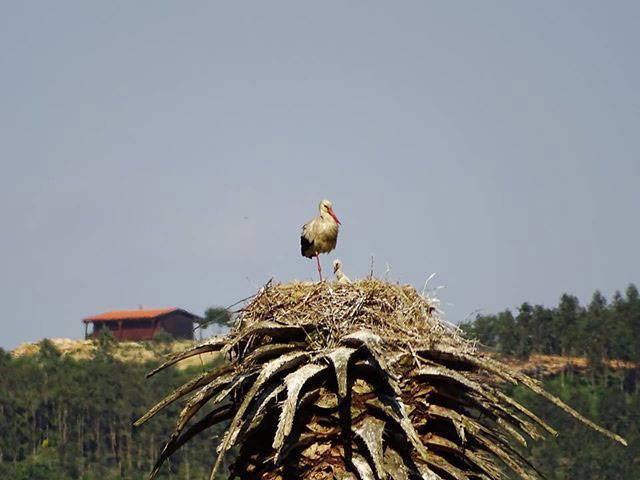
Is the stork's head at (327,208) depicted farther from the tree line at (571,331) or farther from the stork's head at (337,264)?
the tree line at (571,331)

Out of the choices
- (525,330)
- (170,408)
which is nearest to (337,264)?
(170,408)

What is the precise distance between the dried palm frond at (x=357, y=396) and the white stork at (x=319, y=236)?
7509 millimetres

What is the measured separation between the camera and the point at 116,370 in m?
181

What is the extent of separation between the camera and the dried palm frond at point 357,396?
12359 millimetres

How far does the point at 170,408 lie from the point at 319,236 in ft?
451

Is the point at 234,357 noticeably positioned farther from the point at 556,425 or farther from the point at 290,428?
the point at 556,425

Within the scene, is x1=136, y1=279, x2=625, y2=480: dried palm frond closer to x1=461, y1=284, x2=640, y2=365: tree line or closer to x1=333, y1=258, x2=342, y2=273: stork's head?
x1=333, y1=258, x2=342, y2=273: stork's head

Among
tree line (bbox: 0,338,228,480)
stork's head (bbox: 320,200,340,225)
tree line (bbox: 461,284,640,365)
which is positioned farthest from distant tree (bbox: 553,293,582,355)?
stork's head (bbox: 320,200,340,225)

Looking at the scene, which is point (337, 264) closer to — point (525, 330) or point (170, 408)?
point (170, 408)

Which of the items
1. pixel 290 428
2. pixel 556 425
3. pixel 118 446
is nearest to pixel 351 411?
pixel 290 428

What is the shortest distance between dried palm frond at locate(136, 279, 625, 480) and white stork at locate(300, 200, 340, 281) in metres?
7.51

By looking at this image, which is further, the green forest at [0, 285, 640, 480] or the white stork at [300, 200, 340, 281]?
the green forest at [0, 285, 640, 480]

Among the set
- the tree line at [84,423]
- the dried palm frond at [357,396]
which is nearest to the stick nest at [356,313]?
the dried palm frond at [357,396]

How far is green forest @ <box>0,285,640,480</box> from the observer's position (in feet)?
487
